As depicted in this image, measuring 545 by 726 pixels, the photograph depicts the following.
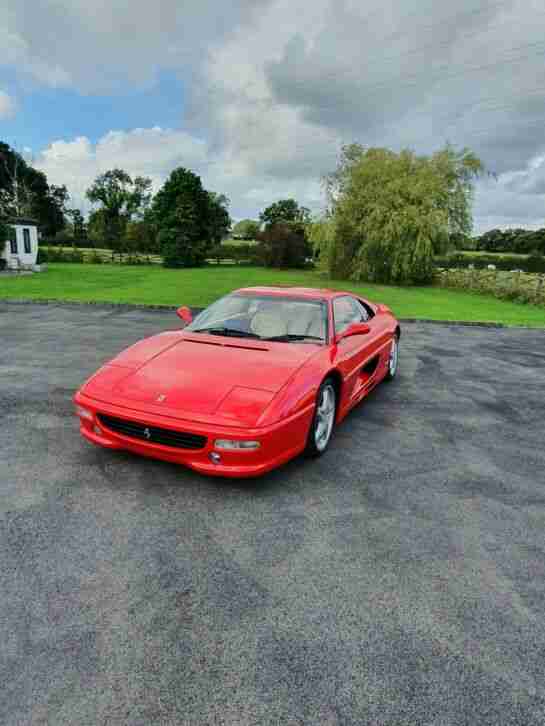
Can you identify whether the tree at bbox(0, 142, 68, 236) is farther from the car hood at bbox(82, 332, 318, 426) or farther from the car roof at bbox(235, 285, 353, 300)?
the car hood at bbox(82, 332, 318, 426)

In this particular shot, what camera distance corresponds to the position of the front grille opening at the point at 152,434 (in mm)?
3037

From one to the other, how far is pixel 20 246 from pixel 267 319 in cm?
2580

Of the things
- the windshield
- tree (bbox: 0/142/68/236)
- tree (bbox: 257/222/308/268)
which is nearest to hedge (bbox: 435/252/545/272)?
tree (bbox: 257/222/308/268)

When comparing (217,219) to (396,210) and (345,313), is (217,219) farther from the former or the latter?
(345,313)

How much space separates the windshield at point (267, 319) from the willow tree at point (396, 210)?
2006 centimetres

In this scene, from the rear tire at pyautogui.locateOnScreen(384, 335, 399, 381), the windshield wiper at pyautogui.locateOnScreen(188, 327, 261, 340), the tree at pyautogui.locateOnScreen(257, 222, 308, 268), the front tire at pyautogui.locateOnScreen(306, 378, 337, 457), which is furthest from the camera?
the tree at pyautogui.locateOnScreen(257, 222, 308, 268)

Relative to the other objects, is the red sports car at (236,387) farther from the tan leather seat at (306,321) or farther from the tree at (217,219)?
the tree at (217,219)

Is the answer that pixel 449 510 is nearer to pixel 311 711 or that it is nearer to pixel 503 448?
pixel 503 448

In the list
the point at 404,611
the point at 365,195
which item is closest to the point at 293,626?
the point at 404,611

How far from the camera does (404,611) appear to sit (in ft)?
7.28

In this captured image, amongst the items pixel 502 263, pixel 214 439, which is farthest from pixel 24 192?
pixel 214 439

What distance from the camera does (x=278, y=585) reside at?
2.36 m

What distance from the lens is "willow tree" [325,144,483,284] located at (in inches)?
908

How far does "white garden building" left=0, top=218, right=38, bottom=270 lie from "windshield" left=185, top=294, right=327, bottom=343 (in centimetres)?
2416
